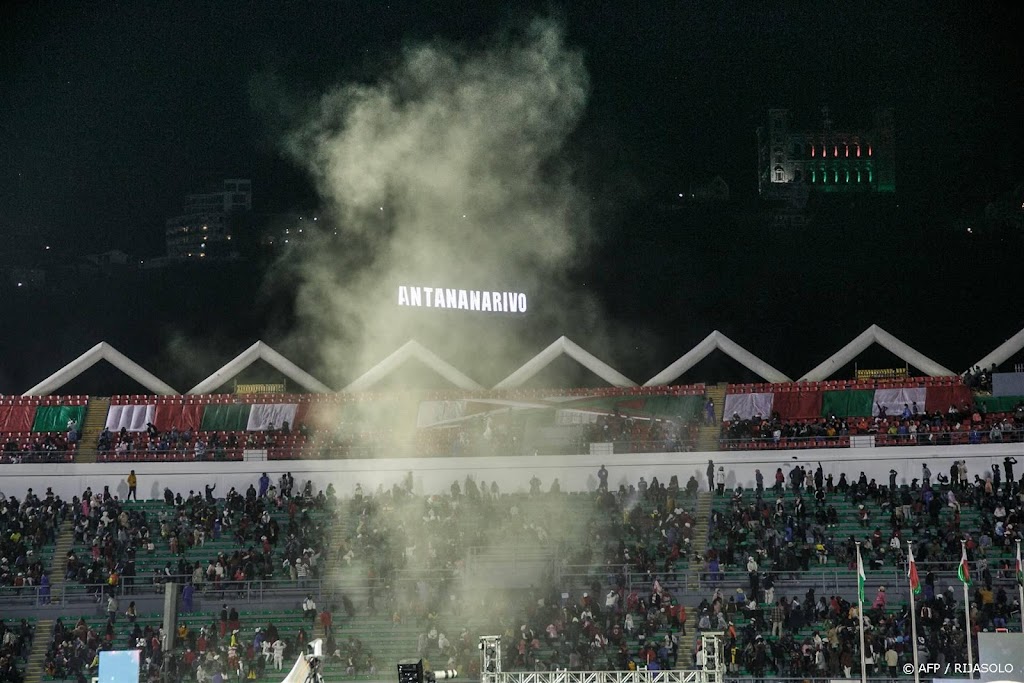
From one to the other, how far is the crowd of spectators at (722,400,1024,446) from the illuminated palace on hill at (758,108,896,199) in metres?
27.6

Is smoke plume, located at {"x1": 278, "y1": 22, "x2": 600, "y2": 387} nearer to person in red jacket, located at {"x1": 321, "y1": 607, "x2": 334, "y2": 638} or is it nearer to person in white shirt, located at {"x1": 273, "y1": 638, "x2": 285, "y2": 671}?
person in red jacket, located at {"x1": 321, "y1": 607, "x2": 334, "y2": 638}

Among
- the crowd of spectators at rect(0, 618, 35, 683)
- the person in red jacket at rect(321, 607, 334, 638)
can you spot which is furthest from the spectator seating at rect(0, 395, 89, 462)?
the person in red jacket at rect(321, 607, 334, 638)

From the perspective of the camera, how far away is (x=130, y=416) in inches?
2176

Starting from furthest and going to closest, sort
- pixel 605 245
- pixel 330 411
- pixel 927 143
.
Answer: pixel 927 143 → pixel 605 245 → pixel 330 411

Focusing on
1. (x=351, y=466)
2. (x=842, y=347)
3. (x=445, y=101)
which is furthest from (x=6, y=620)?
(x=842, y=347)

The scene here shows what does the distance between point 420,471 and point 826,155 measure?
44.3m

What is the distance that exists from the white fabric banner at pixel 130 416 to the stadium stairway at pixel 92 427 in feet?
0.92

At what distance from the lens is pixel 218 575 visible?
4328cm

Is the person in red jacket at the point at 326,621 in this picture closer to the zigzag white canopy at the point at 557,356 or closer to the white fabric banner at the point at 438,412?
the white fabric banner at the point at 438,412

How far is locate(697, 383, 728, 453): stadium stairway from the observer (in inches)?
1953

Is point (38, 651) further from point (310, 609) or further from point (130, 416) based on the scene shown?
point (130, 416)

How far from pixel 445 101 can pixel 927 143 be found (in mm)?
33060

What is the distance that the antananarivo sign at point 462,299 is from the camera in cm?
5838

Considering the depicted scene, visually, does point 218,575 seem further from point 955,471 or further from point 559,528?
point 955,471
